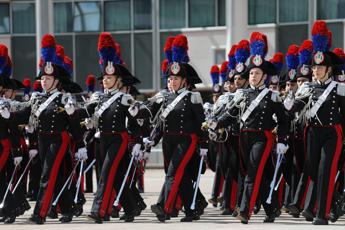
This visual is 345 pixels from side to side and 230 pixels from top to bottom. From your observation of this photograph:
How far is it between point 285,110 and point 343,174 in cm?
144

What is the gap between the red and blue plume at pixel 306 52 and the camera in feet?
49.4

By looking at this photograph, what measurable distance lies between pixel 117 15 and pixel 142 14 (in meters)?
1.03

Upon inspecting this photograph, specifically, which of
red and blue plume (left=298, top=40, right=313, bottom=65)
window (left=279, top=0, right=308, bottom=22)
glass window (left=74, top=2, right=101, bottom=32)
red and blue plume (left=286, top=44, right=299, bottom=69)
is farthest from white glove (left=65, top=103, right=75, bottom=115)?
glass window (left=74, top=2, right=101, bottom=32)

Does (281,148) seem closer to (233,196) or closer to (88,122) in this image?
(233,196)

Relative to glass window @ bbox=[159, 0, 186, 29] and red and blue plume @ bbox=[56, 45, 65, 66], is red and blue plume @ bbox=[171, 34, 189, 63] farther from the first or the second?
glass window @ bbox=[159, 0, 186, 29]

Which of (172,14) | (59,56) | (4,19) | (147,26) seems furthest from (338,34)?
(59,56)

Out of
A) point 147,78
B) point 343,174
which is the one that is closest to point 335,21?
point 147,78

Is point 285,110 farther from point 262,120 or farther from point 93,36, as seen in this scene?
point 93,36

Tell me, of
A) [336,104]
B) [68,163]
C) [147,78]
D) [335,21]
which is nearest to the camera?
[336,104]

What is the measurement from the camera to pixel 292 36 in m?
36.5

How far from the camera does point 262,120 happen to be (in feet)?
45.1

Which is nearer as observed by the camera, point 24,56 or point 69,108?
point 69,108

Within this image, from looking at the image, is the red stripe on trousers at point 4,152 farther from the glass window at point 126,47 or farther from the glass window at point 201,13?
the glass window at point 126,47

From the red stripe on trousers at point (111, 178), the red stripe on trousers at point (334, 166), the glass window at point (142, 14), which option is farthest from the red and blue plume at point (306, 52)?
the glass window at point (142, 14)
